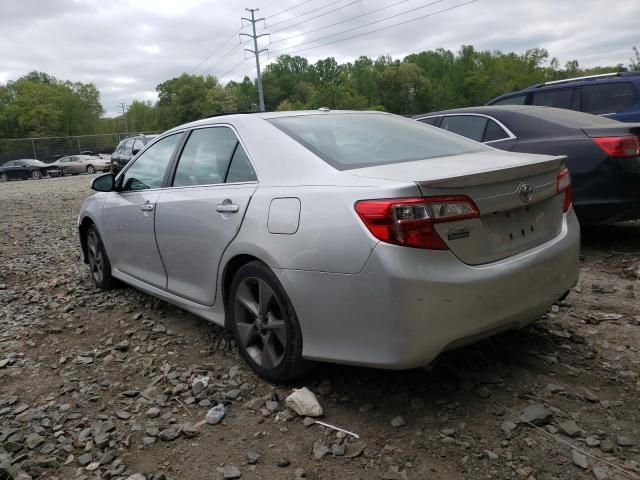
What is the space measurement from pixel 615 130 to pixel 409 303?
3526 millimetres

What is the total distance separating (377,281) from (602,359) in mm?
1584

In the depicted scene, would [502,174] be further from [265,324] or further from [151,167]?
[151,167]

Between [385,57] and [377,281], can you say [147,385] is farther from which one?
[385,57]

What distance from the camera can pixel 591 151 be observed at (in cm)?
479

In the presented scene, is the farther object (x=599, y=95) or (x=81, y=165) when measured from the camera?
(x=81, y=165)

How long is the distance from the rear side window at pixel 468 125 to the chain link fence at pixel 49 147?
45.9 metres

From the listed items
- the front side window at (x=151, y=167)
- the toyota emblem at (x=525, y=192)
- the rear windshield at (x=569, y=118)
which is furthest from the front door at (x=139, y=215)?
the rear windshield at (x=569, y=118)

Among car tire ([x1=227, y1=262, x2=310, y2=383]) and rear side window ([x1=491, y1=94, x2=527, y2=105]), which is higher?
rear side window ([x1=491, y1=94, x2=527, y2=105])

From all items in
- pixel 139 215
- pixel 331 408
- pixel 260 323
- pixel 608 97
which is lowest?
pixel 331 408

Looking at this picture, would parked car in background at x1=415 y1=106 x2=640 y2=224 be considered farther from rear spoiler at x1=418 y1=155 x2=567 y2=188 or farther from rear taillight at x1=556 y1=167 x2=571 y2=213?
rear spoiler at x1=418 y1=155 x2=567 y2=188

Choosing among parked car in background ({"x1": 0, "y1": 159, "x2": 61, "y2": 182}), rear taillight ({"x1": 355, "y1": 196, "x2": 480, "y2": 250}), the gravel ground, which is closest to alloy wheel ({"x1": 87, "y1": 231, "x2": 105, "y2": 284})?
the gravel ground

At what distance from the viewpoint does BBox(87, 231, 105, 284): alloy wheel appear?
504 centimetres

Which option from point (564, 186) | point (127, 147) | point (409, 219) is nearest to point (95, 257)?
point (409, 219)

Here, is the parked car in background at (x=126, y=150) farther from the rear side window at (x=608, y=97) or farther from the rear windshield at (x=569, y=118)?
the rear windshield at (x=569, y=118)
